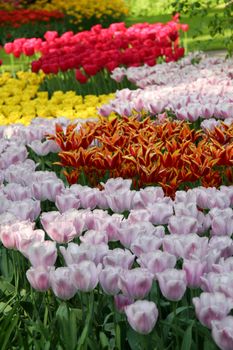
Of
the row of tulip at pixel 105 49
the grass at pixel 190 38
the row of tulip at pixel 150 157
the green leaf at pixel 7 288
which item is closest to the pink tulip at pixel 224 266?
the green leaf at pixel 7 288

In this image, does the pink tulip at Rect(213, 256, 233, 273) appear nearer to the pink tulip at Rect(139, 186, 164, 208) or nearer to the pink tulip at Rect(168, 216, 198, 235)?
the pink tulip at Rect(168, 216, 198, 235)

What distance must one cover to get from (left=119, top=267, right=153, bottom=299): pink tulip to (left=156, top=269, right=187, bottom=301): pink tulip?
0.15 feet

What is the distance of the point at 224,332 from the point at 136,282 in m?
0.39

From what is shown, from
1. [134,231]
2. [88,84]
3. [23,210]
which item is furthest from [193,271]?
[88,84]

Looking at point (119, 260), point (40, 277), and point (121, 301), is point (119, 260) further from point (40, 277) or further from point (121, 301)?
point (40, 277)

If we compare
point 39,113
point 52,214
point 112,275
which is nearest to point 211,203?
point 52,214

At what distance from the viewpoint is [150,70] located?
8930mm

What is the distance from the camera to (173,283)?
243 cm

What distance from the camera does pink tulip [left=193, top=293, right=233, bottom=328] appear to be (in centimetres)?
229

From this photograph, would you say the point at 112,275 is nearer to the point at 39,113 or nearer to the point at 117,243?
the point at 117,243

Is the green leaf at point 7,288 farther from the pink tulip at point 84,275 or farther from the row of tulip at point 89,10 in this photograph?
the row of tulip at point 89,10

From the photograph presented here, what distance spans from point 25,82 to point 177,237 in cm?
733

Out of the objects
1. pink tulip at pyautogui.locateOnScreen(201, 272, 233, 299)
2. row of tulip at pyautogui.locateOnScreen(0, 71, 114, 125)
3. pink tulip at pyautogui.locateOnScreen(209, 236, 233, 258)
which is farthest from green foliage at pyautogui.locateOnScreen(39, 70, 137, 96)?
pink tulip at pyautogui.locateOnScreen(201, 272, 233, 299)

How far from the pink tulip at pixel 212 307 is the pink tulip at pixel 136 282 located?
0.20 metres
